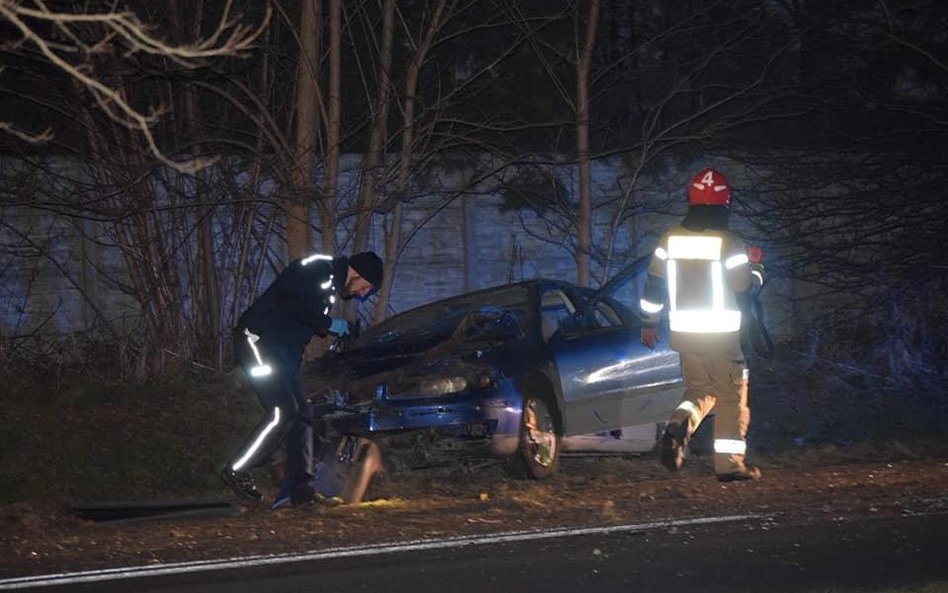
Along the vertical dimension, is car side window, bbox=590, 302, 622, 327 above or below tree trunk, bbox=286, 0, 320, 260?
below

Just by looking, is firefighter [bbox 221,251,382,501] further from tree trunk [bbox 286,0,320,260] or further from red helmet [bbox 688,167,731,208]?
tree trunk [bbox 286,0,320,260]

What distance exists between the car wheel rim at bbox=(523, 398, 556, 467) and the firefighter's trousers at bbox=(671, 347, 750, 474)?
1.12 meters

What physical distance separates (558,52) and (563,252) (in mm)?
2821

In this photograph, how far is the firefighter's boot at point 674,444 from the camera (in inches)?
349

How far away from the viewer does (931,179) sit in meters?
14.1

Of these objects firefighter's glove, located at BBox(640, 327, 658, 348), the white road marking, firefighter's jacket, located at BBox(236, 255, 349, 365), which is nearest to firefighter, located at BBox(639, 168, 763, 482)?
firefighter's glove, located at BBox(640, 327, 658, 348)

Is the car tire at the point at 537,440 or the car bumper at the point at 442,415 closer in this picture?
the car bumper at the point at 442,415

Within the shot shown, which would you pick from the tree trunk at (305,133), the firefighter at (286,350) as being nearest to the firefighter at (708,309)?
the firefighter at (286,350)

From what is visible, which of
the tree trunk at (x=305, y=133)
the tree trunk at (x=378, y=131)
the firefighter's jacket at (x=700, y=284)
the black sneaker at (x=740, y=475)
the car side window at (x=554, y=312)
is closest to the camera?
the firefighter's jacket at (x=700, y=284)

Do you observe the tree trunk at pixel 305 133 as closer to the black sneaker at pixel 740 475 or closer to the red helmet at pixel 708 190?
the red helmet at pixel 708 190

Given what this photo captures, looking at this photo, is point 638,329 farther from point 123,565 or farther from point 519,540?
point 123,565

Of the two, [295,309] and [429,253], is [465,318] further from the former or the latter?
[429,253]

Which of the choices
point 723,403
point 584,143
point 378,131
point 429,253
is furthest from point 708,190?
point 429,253

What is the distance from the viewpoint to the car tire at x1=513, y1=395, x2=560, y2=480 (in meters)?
9.57
